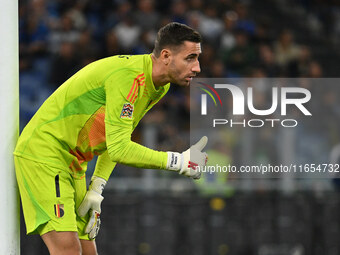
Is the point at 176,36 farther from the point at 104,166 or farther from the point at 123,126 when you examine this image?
the point at 104,166

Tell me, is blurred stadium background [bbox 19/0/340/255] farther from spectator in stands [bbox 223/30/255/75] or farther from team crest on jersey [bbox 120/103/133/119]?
team crest on jersey [bbox 120/103/133/119]

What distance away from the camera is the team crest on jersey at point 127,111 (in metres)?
4.95

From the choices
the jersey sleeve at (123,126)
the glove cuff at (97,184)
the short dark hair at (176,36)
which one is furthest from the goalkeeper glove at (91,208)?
the short dark hair at (176,36)

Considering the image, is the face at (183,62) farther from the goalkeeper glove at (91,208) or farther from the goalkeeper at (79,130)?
the goalkeeper glove at (91,208)

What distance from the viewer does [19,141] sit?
516cm

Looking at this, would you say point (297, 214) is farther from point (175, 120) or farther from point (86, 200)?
point (86, 200)

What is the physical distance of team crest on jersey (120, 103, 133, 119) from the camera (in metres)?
4.95

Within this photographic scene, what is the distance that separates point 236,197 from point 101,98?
454cm

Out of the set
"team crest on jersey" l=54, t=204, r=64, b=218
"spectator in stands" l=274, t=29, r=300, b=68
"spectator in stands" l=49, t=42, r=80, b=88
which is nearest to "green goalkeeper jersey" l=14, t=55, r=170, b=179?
"team crest on jersey" l=54, t=204, r=64, b=218

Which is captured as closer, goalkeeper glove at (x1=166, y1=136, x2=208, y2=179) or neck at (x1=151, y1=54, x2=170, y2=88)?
goalkeeper glove at (x1=166, y1=136, x2=208, y2=179)

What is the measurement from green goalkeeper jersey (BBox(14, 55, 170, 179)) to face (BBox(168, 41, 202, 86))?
0.51 feet

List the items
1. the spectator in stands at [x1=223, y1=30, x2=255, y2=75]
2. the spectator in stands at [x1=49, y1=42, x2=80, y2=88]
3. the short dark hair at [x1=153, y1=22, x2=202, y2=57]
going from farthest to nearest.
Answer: the spectator in stands at [x1=223, y1=30, x2=255, y2=75] → the spectator in stands at [x1=49, y1=42, x2=80, y2=88] → the short dark hair at [x1=153, y1=22, x2=202, y2=57]

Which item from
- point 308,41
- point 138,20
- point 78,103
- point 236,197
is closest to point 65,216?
point 78,103

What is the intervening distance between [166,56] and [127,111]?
1.61 feet
